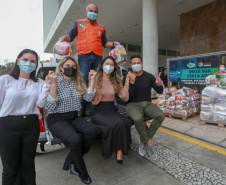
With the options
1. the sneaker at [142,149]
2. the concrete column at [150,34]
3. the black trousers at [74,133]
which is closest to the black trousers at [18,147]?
the black trousers at [74,133]

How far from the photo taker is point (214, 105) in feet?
12.1

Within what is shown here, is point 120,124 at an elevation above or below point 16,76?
below

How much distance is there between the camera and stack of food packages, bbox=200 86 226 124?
3.55 meters

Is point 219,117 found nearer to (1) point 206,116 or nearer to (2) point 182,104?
(1) point 206,116

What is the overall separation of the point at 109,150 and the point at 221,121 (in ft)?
9.84

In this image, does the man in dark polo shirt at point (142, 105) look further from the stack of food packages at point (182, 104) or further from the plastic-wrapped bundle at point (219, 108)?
the plastic-wrapped bundle at point (219, 108)

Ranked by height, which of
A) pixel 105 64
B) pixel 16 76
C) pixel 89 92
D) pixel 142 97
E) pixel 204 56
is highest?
pixel 204 56

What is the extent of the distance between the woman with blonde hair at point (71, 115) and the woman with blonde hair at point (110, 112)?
0.17 metres

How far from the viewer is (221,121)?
3572 millimetres

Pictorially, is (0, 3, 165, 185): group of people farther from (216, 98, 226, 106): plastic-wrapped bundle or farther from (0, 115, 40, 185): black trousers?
(216, 98, 226, 106): plastic-wrapped bundle

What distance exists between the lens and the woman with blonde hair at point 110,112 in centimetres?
213

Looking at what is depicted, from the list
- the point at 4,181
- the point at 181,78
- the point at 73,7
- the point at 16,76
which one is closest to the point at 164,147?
the point at 4,181

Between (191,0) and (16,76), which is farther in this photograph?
(191,0)

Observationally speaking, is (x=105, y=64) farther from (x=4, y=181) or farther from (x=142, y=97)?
(x=4, y=181)
